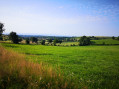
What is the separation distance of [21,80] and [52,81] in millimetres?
1787

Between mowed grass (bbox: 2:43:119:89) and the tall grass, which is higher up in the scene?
the tall grass

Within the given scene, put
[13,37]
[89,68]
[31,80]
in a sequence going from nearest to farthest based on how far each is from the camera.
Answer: [31,80], [89,68], [13,37]

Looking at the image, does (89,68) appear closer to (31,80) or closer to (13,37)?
(31,80)

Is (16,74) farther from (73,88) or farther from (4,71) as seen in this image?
(73,88)

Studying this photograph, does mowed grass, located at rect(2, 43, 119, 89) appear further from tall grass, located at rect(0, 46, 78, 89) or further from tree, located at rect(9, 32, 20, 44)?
tree, located at rect(9, 32, 20, 44)

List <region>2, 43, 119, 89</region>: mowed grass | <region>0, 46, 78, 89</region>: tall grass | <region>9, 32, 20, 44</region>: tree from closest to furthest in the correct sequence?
<region>0, 46, 78, 89</region>: tall grass → <region>2, 43, 119, 89</region>: mowed grass → <region>9, 32, 20, 44</region>: tree

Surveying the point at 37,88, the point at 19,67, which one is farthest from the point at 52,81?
the point at 19,67

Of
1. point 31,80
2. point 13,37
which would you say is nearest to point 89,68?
point 31,80

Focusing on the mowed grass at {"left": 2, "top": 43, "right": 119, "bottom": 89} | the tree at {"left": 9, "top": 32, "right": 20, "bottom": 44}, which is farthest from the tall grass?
the tree at {"left": 9, "top": 32, "right": 20, "bottom": 44}

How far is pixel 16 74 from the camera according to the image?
438 centimetres

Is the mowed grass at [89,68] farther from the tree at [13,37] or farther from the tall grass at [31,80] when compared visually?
the tree at [13,37]

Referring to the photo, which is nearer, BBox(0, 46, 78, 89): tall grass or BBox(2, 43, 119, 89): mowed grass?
BBox(0, 46, 78, 89): tall grass

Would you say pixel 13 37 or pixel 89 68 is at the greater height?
pixel 13 37

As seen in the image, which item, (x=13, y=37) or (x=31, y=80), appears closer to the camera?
(x=31, y=80)
